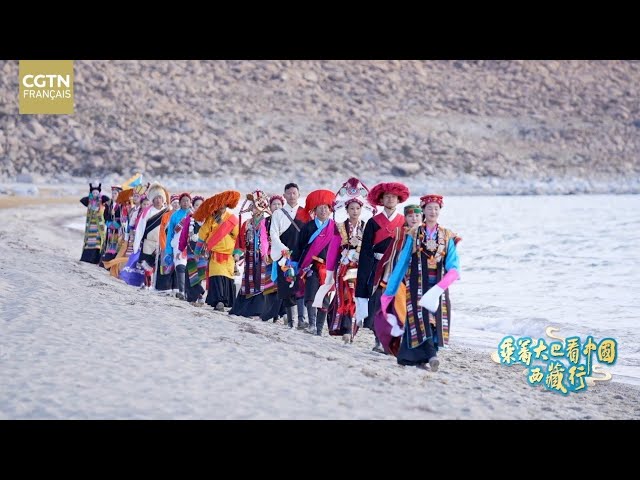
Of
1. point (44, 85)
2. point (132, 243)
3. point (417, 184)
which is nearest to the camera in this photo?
point (132, 243)

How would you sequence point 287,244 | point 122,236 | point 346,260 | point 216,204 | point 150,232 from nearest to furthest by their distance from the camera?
1. point 346,260
2. point 287,244
3. point 216,204
4. point 150,232
5. point 122,236

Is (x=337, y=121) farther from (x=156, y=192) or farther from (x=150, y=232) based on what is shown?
(x=150, y=232)

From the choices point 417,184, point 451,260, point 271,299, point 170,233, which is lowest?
point 271,299

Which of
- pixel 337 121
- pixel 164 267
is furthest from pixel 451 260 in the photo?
pixel 337 121

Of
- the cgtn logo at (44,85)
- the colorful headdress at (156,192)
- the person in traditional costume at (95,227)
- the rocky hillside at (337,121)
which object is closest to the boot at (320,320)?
the colorful headdress at (156,192)

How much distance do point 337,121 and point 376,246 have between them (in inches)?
2505

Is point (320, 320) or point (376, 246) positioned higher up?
point (376, 246)

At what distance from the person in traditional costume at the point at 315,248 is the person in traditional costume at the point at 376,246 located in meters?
0.86

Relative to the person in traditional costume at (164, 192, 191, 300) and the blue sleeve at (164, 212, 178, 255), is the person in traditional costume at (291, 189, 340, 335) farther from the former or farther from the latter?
the blue sleeve at (164, 212, 178, 255)

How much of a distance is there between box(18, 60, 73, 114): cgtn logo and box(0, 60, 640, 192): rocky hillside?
0.72m

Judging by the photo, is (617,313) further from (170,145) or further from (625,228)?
(170,145)

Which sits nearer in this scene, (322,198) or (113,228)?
(322,198)

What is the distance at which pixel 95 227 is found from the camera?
558 inches

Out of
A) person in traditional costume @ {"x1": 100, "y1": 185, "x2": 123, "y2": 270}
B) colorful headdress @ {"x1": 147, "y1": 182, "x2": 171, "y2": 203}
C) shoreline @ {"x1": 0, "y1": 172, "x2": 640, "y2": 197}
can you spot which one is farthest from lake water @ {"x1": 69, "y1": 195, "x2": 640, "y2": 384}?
shoreline @ {"x1": 0, "y1": 172, "x2": 640, "y2": 197}
